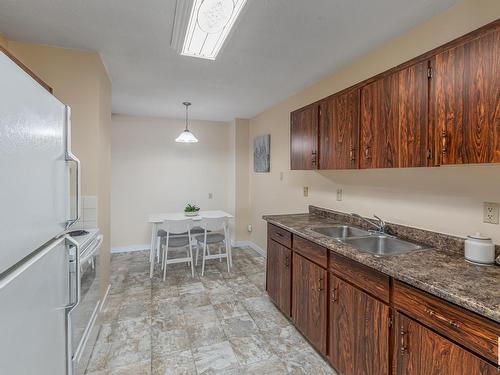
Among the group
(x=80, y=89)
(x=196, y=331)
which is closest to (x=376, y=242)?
(x=196, y=331)

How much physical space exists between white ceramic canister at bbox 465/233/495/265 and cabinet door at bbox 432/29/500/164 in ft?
1.41

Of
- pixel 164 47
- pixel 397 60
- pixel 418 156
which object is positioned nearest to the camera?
pixel 418 156

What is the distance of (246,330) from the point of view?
234cm

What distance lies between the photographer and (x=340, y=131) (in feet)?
7.22

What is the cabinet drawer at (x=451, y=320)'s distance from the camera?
37.4 inches

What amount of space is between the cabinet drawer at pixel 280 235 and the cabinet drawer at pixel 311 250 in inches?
4.0

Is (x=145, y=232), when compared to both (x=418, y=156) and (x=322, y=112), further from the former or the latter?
(x=418, y=156)

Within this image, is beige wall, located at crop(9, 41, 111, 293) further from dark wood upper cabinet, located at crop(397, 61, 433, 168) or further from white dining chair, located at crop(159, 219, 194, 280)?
dark wood upper cabinet, located at crop(397, 61, 433, 168)

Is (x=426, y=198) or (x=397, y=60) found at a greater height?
(x=397, y=60)

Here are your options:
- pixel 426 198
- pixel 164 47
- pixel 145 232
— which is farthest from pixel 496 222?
pixel 145 232

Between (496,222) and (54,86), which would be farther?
(54,86)

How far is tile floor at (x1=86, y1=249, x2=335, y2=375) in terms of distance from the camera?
1.89 metres

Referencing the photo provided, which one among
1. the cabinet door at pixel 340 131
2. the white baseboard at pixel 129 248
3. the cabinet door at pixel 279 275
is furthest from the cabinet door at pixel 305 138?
the white baseboard at pixel 129 248

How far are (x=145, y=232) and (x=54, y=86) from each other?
303 centimetres
